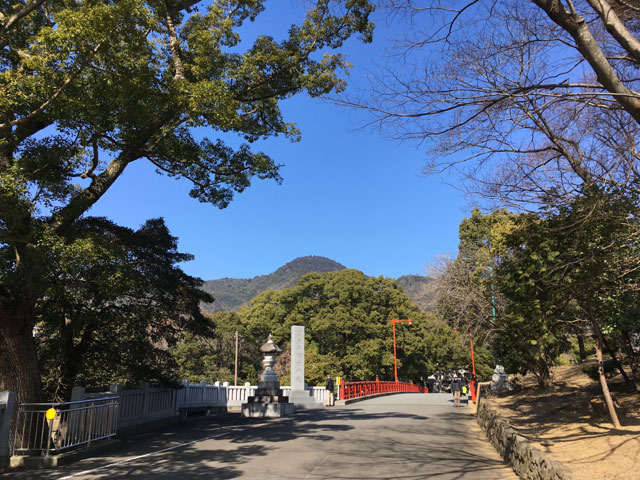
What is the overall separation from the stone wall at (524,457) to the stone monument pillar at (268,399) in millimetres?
8995

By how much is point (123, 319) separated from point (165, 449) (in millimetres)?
3745

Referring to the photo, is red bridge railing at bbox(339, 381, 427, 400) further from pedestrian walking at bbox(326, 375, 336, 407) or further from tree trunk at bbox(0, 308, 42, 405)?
Answer: tree trunk at bbox(0, 308, 42, 405)

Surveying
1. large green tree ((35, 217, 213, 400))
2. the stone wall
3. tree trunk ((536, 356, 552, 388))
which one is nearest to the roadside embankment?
the stone wall

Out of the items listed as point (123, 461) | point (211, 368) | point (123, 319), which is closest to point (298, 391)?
point (123, 319)

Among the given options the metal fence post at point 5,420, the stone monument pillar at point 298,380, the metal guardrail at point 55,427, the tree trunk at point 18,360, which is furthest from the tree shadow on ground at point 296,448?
the stone monument pillar at point 298,380

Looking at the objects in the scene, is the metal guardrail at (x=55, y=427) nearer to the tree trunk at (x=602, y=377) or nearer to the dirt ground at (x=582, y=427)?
the dirt ground at (x=582, y=427)

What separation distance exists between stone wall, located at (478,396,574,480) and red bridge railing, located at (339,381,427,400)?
546 inches

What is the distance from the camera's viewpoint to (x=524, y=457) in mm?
6031

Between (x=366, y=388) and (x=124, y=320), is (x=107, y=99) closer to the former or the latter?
(x=124, y=320)

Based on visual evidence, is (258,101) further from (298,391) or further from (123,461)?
(298,391)

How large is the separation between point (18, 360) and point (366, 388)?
2094 centimetres

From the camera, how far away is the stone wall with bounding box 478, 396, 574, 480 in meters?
4.81

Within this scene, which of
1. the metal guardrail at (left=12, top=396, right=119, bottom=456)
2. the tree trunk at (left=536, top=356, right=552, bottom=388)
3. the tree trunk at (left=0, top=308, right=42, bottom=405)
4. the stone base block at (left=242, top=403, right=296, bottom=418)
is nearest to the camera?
the metal guardrail at (left=12, top=396, right=119, bottom=456)

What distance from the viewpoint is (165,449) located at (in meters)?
8.84
